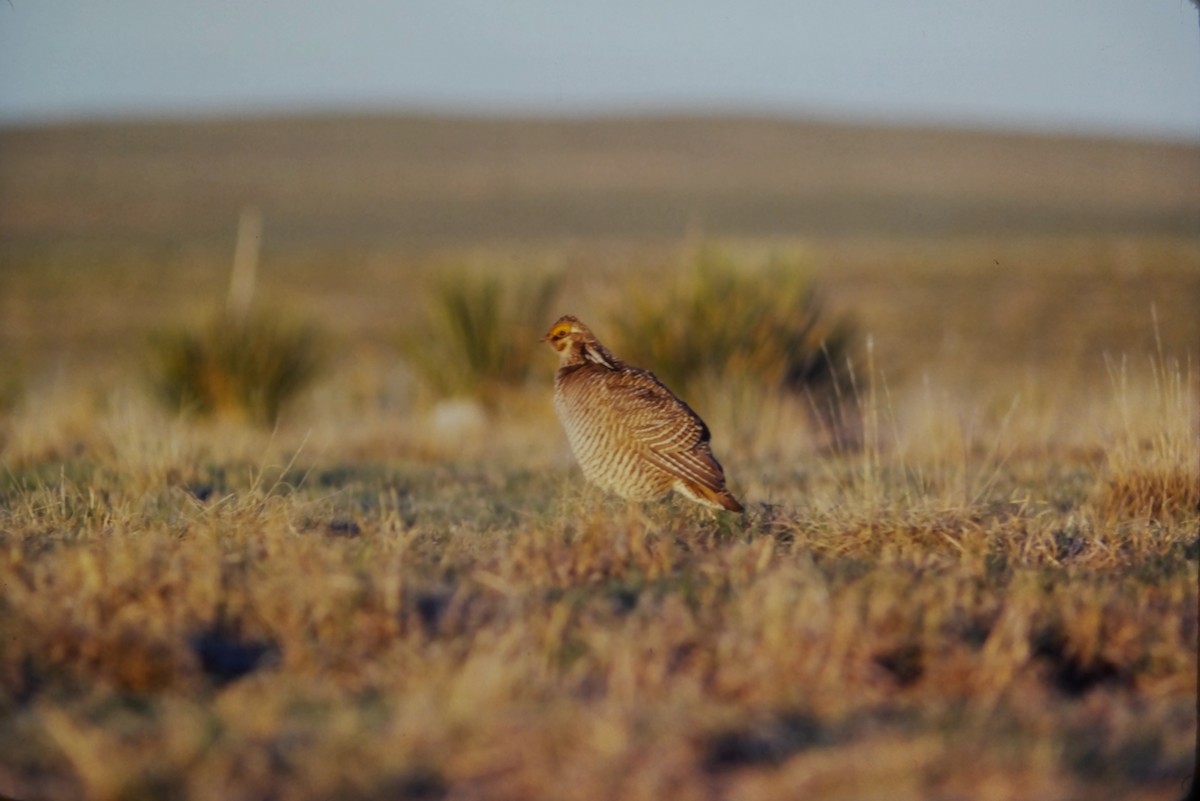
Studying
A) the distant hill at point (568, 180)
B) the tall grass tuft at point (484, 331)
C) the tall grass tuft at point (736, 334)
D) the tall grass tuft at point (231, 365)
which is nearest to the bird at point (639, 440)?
the tall grass tuft at point (736, 334)

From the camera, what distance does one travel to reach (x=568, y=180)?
224 feet

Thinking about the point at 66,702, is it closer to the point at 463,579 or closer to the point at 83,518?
the point at 463,579

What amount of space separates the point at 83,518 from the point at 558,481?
293cm

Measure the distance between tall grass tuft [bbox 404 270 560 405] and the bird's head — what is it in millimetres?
6104

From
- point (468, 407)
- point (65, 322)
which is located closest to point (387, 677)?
point (468, 407)

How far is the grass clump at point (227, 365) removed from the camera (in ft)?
45.0

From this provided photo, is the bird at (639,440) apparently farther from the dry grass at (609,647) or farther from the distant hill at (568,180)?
the distant hill at (568,180)

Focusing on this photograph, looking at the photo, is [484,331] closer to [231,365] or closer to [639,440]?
[231,365]

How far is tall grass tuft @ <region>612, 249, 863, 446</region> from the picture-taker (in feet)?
40.9

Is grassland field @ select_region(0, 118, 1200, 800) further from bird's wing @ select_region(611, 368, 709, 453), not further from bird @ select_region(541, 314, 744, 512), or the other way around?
bird's wing @ select_region(611, 368, 709, 453)

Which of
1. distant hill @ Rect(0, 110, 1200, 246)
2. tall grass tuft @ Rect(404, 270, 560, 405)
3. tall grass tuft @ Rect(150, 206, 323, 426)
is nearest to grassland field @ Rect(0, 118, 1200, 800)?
tall grass tuft @ Rect(404, 270, 560, 405)

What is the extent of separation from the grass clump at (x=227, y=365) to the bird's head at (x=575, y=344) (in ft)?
20.7

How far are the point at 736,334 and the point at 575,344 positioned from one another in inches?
190

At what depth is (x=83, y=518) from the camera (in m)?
6.56
